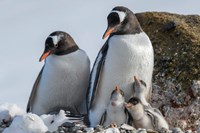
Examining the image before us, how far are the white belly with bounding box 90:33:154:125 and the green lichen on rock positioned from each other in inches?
50.7

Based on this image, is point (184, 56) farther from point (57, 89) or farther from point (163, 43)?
point (57, 89)

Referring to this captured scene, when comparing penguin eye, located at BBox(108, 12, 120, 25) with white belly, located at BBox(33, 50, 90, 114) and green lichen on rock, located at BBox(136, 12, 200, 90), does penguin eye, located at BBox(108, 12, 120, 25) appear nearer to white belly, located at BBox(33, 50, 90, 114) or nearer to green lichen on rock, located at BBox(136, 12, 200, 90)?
white belly, located at BBox(33, 50, 90, 114)

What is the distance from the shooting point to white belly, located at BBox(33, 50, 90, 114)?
947 cm

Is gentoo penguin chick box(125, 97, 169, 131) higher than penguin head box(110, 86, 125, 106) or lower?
lower

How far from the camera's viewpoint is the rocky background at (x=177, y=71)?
31.9ft

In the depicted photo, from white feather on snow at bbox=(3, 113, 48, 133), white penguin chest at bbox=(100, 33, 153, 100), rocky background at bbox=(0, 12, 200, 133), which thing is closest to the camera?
white feather on snow at bbox=(3, 113, 48, 133)

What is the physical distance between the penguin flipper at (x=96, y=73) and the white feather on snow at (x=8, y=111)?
38.9 inches

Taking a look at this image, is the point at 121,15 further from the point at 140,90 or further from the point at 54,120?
the point at 54,120

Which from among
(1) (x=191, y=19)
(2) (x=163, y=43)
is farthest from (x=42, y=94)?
(1) (x=191, y=19)

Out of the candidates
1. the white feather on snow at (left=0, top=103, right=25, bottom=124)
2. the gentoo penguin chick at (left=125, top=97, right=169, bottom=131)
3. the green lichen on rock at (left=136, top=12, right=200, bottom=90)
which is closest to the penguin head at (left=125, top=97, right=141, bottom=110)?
the gentoo penguin chick at (left=125, top=97, right=169, bottom=131)

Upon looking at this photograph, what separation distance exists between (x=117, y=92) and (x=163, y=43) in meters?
2.54

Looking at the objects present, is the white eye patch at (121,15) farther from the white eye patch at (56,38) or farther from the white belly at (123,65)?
the white eye patch at (56,38)

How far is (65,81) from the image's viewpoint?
9.52 meters

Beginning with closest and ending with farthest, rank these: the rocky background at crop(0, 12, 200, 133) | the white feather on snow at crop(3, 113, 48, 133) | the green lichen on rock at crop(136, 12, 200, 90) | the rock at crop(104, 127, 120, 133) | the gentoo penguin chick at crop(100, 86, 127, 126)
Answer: the rock at crop(104, 127, 120, 133), the white feather on snow at crop(3, 113, 48, 133), the gentoo penguin chick at crop(100, 86, 127, 126), the rocky background at crop(0, 12, 200, 133), the green lichen on rock at crop(136, 12, 200, 90)
